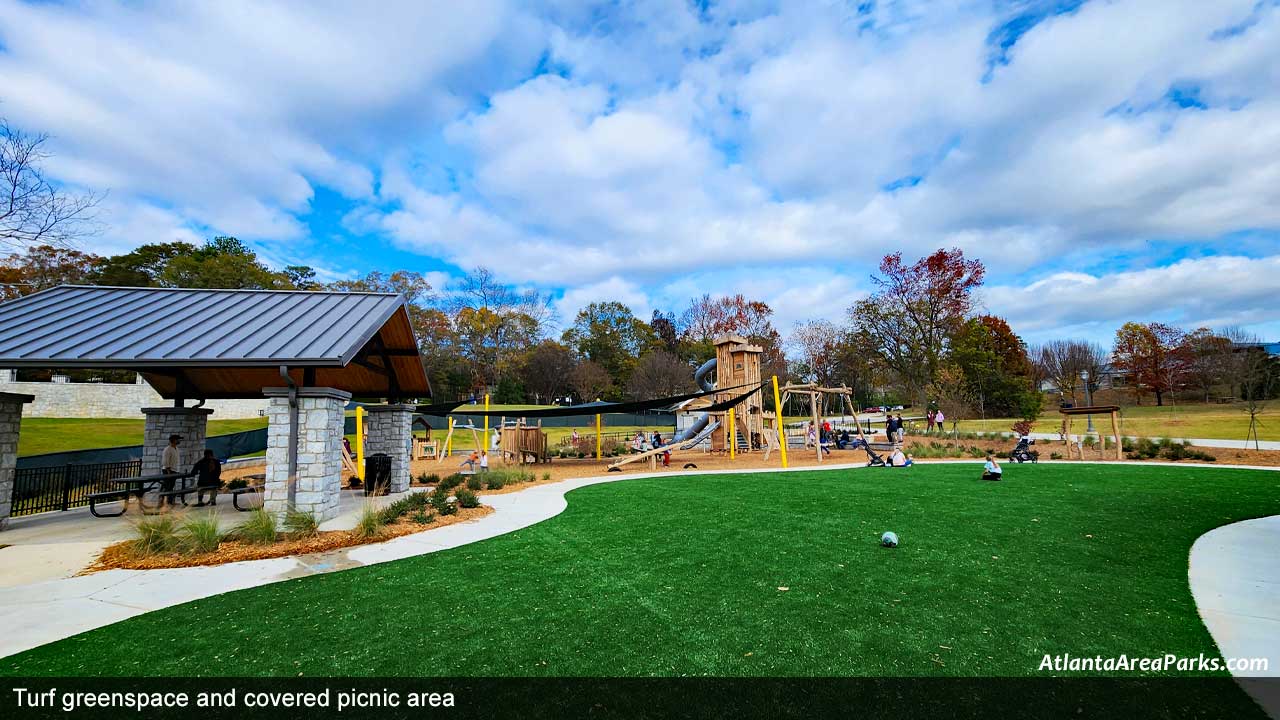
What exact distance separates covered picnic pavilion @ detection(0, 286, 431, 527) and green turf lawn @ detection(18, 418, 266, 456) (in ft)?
50.2

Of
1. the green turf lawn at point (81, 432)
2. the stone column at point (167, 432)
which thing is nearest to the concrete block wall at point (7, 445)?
the stone column at point (167, 432)

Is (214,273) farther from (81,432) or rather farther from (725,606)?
(725,606)

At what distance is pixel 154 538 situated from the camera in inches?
252

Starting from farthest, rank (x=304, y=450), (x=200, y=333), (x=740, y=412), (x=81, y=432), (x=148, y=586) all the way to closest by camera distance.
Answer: (x=81, y=432), (x=740, y=412), (x=200, y=333), (x=304, y=450), (x=148, y=586)

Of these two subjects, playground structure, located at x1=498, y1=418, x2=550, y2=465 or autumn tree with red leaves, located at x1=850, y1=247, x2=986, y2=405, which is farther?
autumn tree with red leaves, located at x1=850, y1=247, x2=986, y2=405

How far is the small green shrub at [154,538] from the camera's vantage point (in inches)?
248

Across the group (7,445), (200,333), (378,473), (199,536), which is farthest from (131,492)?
(199,536)

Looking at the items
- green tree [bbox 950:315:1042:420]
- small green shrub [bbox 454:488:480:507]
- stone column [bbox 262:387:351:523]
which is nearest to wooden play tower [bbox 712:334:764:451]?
small green shrub [bbox 454:488:480:507]

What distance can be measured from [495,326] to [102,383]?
24758 millimetres

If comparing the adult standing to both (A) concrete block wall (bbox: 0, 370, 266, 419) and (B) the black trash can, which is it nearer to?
(B) the black trash can

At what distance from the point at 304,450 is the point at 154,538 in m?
1.78

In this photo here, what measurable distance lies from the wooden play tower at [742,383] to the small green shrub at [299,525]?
47.1ft

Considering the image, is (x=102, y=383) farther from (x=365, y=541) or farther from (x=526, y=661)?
(x=526, y=661)

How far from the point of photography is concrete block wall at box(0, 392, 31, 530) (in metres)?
7.82
